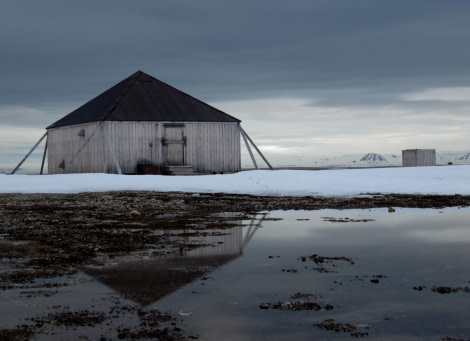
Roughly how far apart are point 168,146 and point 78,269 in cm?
3027

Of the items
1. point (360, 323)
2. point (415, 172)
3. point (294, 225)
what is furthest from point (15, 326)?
point (415, 172)

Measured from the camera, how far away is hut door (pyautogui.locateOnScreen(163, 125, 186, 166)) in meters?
38.7

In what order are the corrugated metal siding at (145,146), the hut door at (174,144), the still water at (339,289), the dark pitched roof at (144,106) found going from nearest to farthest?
the still water at (339,289) < the corrugated metal siding at (145,146) < the hut door at (174,144) < the dark pitched roof at (144,106)

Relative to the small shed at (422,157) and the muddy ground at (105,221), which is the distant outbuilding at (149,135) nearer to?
the muddy ground at (105,221)

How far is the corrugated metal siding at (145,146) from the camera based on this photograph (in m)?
37.8

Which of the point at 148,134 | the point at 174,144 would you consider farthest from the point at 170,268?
the point at 174,144

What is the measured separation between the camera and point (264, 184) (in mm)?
29078

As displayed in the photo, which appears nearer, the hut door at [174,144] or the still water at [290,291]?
the still water at [290,291]

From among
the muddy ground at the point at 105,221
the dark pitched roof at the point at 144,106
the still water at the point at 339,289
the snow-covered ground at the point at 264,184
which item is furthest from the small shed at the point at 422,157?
the still water at the point at 339,289

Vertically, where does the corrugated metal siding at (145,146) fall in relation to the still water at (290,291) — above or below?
above

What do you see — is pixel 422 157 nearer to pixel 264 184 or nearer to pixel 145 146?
pixel 145 146

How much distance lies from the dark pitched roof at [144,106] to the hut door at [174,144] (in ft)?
2.06

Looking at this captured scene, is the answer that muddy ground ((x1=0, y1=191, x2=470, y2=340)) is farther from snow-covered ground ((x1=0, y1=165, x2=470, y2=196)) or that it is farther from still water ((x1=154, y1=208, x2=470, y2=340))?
snow-covered ground ((x1=0, y1=165, x2=470, y2=196))

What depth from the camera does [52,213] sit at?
17344 millimetres
